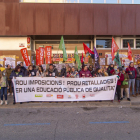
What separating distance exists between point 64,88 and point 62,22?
516 cm

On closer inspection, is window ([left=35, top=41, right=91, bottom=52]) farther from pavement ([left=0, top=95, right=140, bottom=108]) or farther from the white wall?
pavement ([left=0, top=95, right=140, bottom=108])

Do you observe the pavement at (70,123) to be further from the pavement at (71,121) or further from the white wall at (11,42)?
the white wall at (11,42)

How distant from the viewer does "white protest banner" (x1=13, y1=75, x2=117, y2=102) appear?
6645 millimetres

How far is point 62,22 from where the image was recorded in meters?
9.71

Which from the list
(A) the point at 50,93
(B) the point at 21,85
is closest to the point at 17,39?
(B) the point at 21,85

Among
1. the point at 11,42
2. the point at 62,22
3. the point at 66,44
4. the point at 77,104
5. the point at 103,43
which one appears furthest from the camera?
the point at 66,44

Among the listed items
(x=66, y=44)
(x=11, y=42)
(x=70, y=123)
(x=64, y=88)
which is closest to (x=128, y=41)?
(x=66, y=44)

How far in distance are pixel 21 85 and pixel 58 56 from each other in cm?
475

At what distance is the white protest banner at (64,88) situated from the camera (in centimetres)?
664

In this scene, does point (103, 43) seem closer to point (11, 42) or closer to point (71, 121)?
point (11, 42)

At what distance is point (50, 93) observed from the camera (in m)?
6.71

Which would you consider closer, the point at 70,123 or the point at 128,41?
the point at 70,123

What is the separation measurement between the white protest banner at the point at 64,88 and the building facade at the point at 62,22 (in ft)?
12.0

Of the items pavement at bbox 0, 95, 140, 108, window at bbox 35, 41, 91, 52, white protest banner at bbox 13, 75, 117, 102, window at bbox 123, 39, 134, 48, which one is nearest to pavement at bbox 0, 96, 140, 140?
pavement at bbox 0, 95, 140, 108
